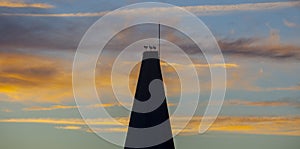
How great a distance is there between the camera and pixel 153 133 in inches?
4178

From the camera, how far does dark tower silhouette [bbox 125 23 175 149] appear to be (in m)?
102

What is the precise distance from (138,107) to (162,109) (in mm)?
5463

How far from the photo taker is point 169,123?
105688 mm

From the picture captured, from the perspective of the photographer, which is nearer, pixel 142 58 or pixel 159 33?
pixel 159 33

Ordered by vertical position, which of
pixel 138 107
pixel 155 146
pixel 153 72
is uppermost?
pixel 153 72

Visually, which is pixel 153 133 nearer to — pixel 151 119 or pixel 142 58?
pixel 151 119

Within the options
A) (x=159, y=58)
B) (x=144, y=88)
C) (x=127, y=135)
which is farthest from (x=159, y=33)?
(x=127, y=135)

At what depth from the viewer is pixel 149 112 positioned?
104 meters

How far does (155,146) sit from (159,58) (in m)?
19.8

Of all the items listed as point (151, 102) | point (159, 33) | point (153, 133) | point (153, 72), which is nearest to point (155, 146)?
point (153, 133)

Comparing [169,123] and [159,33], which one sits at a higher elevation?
[159,33]

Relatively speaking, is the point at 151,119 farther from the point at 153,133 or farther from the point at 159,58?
the point at 159,58

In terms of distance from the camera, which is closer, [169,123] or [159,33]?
[159,33]

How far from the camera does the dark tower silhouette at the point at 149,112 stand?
102062mm
